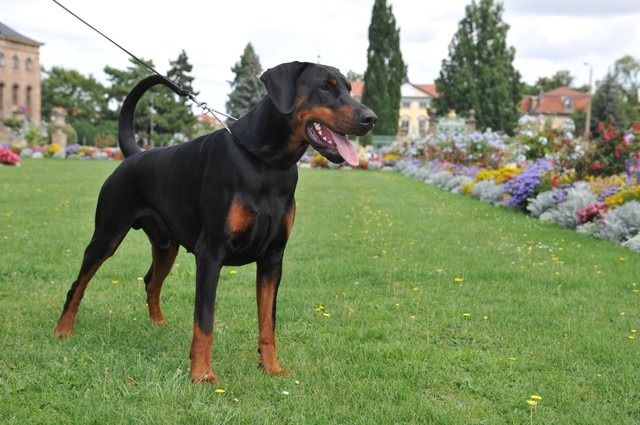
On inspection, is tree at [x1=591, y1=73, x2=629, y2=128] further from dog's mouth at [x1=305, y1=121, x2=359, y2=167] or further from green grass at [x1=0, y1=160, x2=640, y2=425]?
dog's mouth at [x1=305, y1=121, x2=359, y2=167]

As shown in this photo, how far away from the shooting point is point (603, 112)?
59.2 m

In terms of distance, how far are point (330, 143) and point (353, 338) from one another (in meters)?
1.70

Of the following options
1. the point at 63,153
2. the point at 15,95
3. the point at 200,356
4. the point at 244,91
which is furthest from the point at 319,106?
the point at 15,95

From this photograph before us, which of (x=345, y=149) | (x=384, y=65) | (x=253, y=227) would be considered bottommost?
(x=253, y=227)

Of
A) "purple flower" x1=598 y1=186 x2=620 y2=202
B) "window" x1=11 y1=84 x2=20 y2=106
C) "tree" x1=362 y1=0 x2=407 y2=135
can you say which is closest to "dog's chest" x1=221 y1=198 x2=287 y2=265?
"purple flower" x1=598 y1=186 x2=620 y2=202

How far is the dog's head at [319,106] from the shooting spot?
3.16 metres

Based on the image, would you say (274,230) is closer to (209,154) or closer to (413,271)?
(209,154)

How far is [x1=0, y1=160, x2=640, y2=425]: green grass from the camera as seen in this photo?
3227mm

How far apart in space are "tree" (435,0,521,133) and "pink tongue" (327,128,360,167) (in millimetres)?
59397

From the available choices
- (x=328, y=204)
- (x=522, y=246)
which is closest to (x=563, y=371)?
(x=522, y=246)

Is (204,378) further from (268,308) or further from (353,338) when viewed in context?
(353,338)

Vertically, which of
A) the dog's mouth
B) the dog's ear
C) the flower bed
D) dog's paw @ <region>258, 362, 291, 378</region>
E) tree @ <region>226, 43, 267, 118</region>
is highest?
tree @ <region>226, 43, 267, 118</region>

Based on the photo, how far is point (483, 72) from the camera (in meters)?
61.4

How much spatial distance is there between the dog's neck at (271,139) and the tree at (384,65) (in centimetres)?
5601
